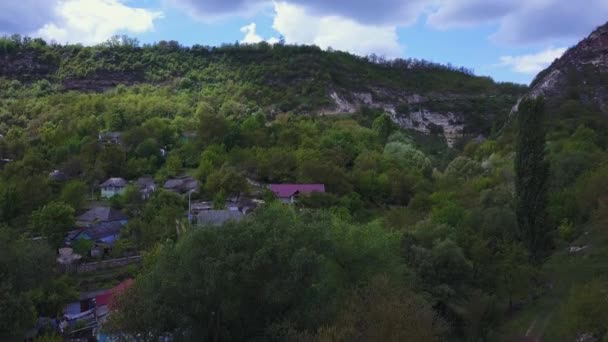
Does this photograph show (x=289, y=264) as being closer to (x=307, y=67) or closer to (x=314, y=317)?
(x=314, y=317)

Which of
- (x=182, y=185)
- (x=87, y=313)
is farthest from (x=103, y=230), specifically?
(x=87, y=313)

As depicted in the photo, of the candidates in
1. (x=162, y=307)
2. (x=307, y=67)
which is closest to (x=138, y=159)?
(x=162, y=307)

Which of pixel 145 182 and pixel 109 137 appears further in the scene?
pixel 109 137

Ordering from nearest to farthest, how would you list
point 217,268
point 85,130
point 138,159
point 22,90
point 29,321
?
1. point 217,268
2. point 29,321
3. point 138,159
4. point 85,130
5. point 22,90

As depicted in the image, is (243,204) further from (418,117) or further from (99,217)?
(418,117)

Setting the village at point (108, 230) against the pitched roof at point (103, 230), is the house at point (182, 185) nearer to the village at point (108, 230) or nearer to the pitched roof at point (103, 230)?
the village at point (108, 230)

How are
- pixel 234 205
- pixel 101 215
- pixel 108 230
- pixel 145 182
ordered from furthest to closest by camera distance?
pixel 145 182 → pixel 234 205 → pixel 101 215 → pixel 108 230

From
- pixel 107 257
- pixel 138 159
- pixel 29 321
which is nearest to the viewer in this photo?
pixel 29 321

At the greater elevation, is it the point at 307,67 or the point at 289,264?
the point at 307,67
